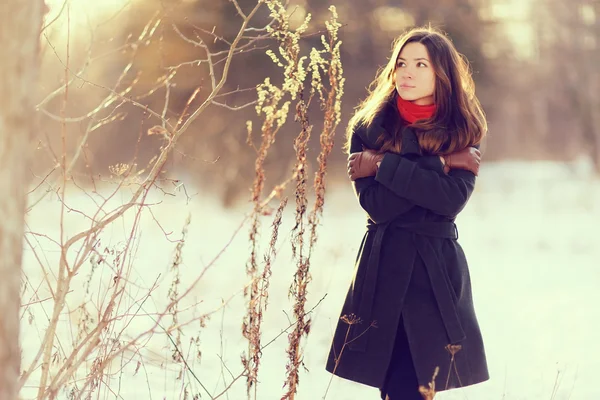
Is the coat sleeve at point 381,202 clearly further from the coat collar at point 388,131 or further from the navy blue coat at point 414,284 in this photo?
the coat collar at point 388,131

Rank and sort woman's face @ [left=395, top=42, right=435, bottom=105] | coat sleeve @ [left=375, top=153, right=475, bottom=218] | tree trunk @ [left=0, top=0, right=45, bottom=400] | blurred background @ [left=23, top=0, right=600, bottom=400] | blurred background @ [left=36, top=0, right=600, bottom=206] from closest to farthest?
tree trunk @ [left=0, top=0, right=45, bottom=400] < coat sleeve @ [left=375, top=153, right=475, bottom=218] < woman's face @ [left=395, top=42, right=435, bottom=105] < blurred background @ [left=23, top=0, right=600, bottom=400] < blurred background @ [left=36, top=0, right=600, bottom=206]

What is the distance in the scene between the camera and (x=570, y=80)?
1866cm

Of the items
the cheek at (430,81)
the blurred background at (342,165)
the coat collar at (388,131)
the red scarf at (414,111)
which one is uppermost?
the blurred background at (342,165)

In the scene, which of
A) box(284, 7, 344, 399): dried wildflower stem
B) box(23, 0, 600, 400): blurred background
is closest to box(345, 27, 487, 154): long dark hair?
box(284, 7, 344, 399): dried wildflower stem

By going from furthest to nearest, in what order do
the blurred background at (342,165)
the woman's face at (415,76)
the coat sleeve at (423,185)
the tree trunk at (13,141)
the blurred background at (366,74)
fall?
the blurred background at (366,74)
the blurred background at (342,165)
the woman's face at (415,76)
the coat sleeve at (423,185)
the tree trunk at (13,141)

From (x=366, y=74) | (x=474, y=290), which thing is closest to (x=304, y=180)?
(x=474, y=290)

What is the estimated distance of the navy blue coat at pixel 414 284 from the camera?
2.69 m

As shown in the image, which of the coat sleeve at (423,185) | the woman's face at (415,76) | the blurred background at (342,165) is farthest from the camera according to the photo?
the blurred background at (342,165)

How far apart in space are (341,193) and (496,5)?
5.23 meters

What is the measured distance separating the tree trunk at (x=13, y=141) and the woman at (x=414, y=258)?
1.46 m

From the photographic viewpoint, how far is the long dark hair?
9.25 ft

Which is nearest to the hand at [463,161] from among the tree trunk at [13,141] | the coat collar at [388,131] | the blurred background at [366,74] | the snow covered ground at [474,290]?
the coat collar at [388,131]

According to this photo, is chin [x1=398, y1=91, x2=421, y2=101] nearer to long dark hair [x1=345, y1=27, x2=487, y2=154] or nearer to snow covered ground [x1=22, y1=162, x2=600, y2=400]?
long dark hair [x1=345, y1=27, x2=487, y2=154]

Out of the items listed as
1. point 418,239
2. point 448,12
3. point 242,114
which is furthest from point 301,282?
point 448,12
